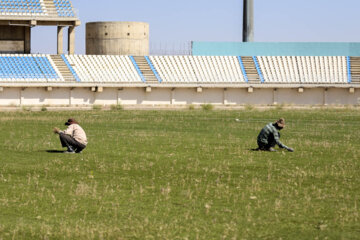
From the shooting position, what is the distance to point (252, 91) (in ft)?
218

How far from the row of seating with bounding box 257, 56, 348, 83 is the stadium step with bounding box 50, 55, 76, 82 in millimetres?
16371

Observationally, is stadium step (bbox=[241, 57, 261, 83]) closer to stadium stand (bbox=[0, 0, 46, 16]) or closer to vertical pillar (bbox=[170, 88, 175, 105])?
vertical pillar (bbox=[170, 88, 175, 105])

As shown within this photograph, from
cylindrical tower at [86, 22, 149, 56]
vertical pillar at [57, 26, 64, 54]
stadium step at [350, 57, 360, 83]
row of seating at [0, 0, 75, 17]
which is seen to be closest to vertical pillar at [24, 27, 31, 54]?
vertical pillar at [57, 26, 64, 54]

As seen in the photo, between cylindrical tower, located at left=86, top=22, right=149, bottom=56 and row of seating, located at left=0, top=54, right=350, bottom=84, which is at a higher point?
cylindrical tower, located at left=86, top=22, right=149, bottom=56

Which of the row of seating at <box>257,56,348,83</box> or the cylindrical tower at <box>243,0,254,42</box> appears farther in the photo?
the cylindrical tower at <box>243,0,254,42</box>

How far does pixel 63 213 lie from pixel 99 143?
1340cm

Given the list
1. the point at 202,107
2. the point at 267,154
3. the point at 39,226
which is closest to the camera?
the point at 39,226

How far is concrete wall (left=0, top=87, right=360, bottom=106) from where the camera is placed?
60812mm

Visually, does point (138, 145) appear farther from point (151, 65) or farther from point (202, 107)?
point (151, 65)

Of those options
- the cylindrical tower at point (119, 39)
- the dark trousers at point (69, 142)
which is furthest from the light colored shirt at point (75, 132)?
the cylindrical tower at point (119, 39)

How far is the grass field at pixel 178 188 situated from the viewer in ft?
43.2

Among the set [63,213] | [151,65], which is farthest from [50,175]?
[151,65]

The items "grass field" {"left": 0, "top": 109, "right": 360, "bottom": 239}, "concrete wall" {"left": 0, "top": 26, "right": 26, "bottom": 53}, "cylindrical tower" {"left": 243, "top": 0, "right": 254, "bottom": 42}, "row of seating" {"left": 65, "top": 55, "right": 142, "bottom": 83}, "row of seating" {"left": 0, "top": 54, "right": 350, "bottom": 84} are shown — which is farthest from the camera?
"cylindrical tower" {"left": 243, "top": 0, "right": 254, "bottom": 42}

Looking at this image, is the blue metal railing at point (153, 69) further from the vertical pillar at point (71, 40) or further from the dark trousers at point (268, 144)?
the dark trousers at point (268, 144)
